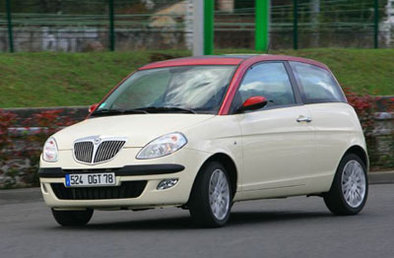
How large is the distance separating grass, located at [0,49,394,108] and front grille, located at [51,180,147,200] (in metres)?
10.0

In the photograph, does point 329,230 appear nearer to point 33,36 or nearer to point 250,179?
point 250,179

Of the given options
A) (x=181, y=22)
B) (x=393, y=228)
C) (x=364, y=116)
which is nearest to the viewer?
(x=393, y=228)

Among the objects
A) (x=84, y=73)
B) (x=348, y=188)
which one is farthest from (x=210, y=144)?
(x=84, y=73)

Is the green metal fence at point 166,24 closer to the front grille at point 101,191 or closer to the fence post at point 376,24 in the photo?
the fence post at point 376,24

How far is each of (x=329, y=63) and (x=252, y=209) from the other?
14414mm

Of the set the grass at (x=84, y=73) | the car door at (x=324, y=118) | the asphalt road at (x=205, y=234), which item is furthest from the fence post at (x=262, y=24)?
the car door at (x=324, y=118)

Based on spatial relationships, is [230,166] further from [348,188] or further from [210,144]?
[348,188]

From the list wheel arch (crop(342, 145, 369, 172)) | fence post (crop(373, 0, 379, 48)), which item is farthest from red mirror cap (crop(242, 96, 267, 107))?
fence post (crop(373, 0, 379, 48))

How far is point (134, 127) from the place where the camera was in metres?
9.88

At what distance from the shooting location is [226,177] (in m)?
10.1

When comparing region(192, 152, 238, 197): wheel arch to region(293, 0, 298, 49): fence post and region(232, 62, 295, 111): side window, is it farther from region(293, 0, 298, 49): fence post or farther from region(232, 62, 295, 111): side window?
region(293, 0, 298, 49): fence post

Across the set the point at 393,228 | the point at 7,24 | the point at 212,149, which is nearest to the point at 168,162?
the point at 212,149

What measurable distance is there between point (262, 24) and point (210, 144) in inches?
653

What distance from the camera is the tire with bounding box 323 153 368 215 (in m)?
11.8
